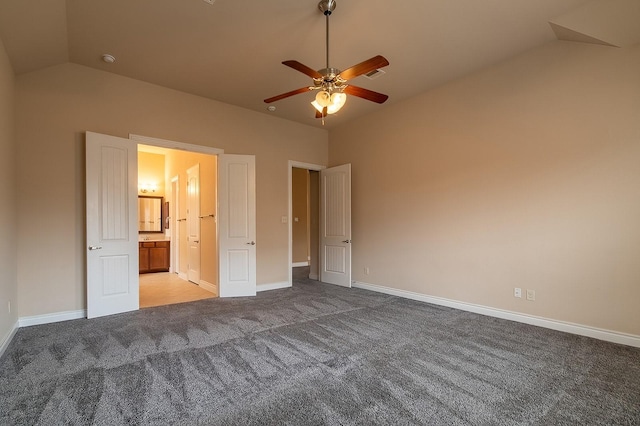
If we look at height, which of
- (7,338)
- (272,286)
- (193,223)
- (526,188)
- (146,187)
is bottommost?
(272,286)

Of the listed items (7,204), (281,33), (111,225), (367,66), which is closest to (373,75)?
(281,33)

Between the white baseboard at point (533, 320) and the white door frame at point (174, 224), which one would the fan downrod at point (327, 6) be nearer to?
the white baseboard at point (533, 320)

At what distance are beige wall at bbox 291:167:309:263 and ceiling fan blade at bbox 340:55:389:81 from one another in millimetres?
6693

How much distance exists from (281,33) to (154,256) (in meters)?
6.39

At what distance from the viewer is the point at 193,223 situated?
6180 mm

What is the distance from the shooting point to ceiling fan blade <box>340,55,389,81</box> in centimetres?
235

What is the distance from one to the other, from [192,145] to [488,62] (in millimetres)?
4315

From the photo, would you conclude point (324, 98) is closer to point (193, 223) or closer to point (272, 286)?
point (272, 286)

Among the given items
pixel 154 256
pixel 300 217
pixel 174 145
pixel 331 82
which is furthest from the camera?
pixel 300 217

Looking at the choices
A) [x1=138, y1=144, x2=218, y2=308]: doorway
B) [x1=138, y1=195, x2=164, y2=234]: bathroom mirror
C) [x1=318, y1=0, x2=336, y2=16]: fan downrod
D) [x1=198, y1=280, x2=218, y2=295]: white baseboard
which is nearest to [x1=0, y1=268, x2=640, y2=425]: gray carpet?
[x1=198, y1=280, x2=218, y2=295]: white baseboard

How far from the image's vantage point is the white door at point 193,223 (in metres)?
5.93

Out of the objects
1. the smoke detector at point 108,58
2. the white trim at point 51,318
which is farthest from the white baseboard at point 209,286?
the smoke detector at point 108,58

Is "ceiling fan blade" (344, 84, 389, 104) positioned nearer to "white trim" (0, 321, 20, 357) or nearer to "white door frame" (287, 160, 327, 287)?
"white door frame" (287, 160, 327, 287)

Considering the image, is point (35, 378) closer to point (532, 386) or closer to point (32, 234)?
point (32, 234)
